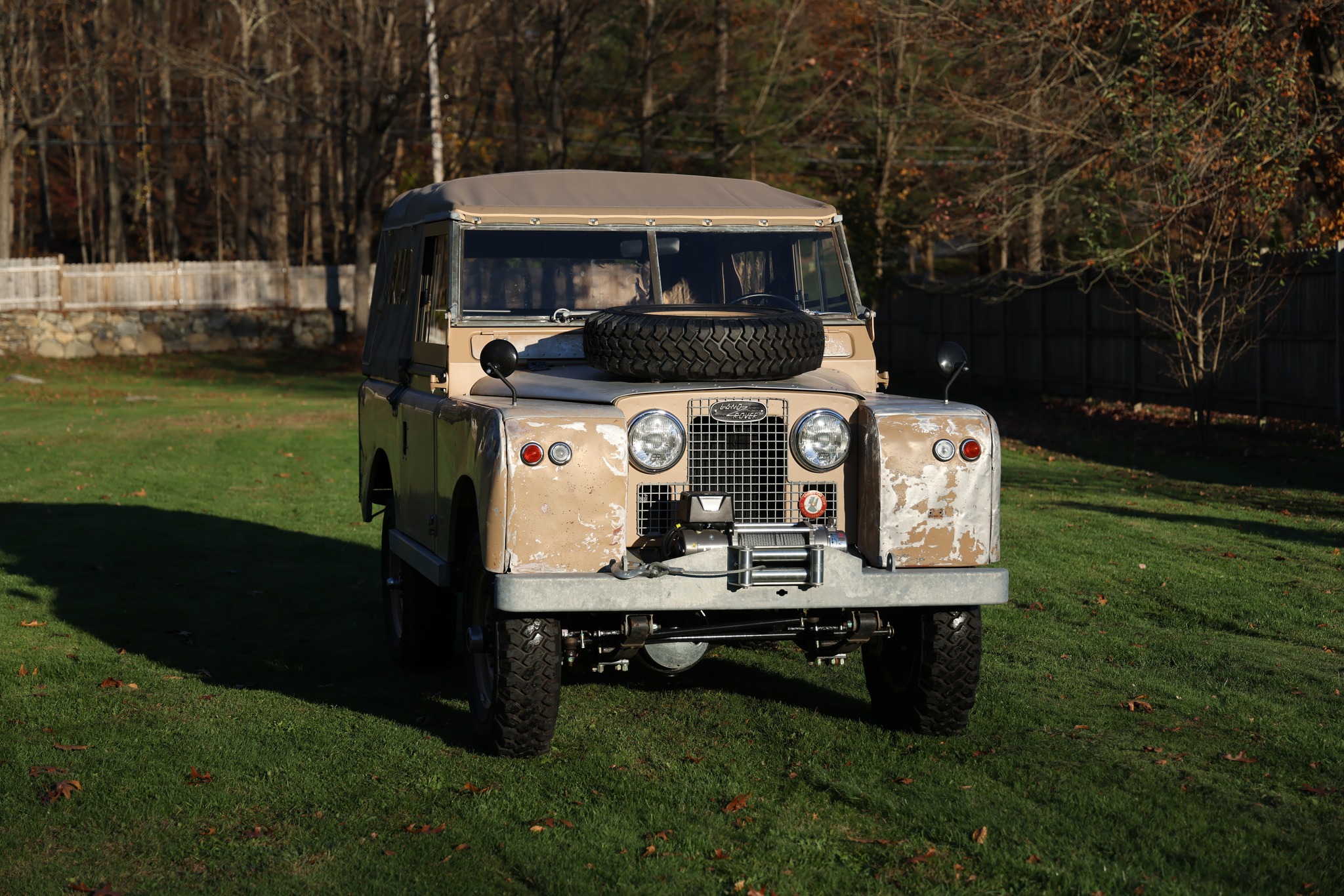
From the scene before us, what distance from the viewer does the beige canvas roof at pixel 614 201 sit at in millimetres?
7176

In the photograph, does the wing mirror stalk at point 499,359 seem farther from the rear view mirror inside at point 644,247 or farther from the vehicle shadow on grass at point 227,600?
the vehicle shadow on grass at point 227,600

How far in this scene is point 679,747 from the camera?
20.2 feet

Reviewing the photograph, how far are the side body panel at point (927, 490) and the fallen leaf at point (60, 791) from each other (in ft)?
10.4

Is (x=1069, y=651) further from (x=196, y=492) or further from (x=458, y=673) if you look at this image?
(x=196, y=492)

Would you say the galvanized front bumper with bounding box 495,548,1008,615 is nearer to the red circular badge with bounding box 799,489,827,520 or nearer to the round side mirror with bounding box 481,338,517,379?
the red circular badge with bounding box 799,489,827,520

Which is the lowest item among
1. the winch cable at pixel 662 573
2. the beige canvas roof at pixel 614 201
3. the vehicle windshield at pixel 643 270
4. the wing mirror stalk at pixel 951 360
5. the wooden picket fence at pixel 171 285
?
the winch cable at pixel 662 573

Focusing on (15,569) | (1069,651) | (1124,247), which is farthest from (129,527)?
(1124,247)

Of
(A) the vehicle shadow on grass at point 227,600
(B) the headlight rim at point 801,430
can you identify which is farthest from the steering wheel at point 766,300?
(A) the vehicle shadow on grass at point 227,600

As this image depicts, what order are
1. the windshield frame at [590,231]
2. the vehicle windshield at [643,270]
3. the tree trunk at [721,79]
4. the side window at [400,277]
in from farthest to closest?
the tree trunk at [721,79] < the side window at [400,277] < the vehicle windshield at [643,270] < the windshield frame at [590,231]

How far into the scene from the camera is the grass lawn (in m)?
4.76

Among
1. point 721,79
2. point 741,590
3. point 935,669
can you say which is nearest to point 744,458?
point 741,590

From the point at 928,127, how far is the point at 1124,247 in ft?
38.0

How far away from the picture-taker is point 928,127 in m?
31.6

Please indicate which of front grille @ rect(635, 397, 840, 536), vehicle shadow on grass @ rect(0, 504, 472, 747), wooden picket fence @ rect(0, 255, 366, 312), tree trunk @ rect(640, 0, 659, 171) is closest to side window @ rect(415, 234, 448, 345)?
front grille @ rect(635, 397, 840, 536)
